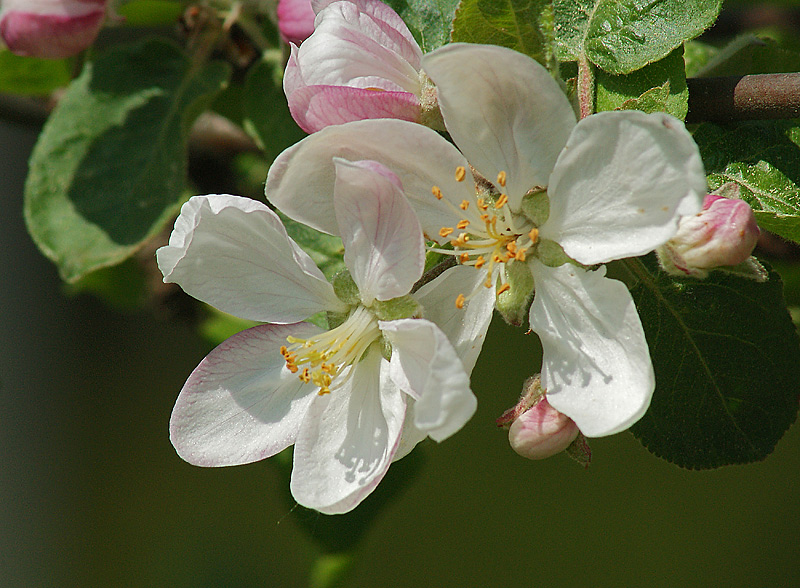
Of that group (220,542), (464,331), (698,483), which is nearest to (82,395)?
(220,542)

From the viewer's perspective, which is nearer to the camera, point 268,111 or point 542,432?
point 542,432

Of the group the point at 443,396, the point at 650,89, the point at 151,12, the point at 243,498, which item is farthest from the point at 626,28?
the point at 243,498

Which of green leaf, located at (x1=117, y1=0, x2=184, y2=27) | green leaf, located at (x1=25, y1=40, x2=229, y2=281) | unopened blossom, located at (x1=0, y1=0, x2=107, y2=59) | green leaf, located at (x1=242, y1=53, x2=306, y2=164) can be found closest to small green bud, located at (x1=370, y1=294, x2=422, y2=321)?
green leaf, located at (x1=242, y1=53, x2=306, y2=164)

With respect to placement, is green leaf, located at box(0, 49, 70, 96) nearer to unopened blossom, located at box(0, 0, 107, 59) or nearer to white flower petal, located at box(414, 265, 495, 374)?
unopened blossom, located at box(0, 0, 107, 59)

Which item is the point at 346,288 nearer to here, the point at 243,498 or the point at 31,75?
the point at 31,75

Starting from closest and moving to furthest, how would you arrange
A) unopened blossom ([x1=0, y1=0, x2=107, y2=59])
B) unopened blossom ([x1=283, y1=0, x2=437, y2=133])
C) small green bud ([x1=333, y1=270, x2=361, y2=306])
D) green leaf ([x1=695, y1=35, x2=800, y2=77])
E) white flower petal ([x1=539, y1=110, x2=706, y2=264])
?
white flower petal ([x1=539, y1=110, x2=706, y2=264]), unopened blossom ([x1=283, y1=0, x2=437, y2=133]), small green bud ([x1=333, y1=270, x2=361, y2=306]), green leaf ([x1=695, y1=35, x2=800, y2=77]), unopened blossom ([x1=0, y1=0, x2=107, y2=59])

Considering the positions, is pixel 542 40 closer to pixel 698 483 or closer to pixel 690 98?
pixel 690 98
